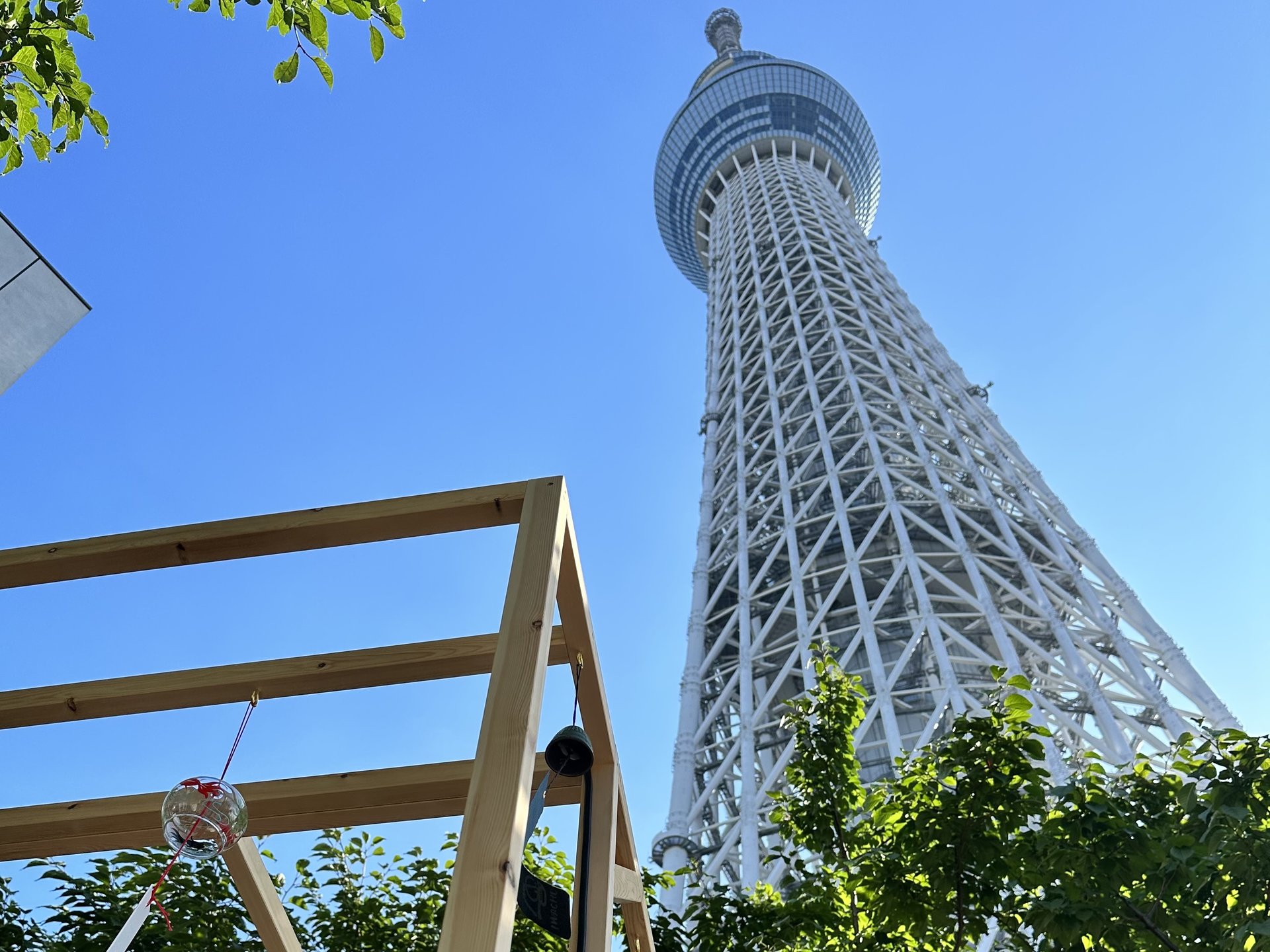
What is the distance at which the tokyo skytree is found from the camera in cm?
1944

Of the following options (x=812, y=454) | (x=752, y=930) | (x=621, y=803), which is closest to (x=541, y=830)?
(x=752, y=930)

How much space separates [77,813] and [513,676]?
2121 millimetres

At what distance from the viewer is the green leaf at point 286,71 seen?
3484 millimetres

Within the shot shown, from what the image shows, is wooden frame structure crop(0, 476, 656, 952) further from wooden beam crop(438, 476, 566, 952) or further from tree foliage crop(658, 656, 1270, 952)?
tree foliage crop(658, 656, 1270, 952)

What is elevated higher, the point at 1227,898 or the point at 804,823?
the point at 804,823

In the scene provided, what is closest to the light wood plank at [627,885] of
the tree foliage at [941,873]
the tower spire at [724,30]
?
the tree foliage at [941,873]

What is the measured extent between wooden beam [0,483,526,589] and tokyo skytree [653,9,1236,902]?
8586 millimetres

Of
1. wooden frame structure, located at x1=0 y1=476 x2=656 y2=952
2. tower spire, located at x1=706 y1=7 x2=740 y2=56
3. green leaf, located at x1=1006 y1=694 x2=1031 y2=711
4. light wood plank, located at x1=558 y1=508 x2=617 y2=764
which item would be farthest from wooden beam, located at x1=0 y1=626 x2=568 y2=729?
tower spire, located at x1=706 y1=7 x2=740 y2=56

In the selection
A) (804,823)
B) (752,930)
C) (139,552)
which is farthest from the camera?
(804,823)

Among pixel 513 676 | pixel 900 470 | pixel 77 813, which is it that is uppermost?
pixel 900 470

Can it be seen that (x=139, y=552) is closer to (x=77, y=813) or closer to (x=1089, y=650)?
(x=77, y=813)

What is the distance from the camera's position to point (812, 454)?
1131 inches

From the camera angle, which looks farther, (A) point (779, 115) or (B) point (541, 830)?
(A) point (779, 115)

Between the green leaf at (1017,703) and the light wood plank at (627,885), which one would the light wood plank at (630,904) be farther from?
the green leaf at (1017,703)
